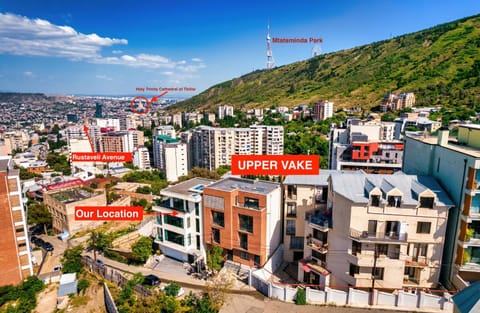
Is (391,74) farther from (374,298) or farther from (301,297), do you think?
(301,297)

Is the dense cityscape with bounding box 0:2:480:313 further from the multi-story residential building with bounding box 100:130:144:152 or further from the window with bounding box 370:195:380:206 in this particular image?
the multi-story residential building with bounding box 100:130:144:152

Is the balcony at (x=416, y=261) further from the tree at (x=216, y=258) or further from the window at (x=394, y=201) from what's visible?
the tree at (x=216, y=258)

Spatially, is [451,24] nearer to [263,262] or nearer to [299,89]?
[299,89]

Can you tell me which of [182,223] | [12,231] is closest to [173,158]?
[12,231]

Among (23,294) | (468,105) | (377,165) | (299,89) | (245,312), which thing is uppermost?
(299,89)

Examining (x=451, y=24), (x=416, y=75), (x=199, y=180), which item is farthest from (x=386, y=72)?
(x=199, y=180)

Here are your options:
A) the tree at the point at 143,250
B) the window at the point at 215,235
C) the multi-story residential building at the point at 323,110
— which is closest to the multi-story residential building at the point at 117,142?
the multi-story residential building at the point at 323,110

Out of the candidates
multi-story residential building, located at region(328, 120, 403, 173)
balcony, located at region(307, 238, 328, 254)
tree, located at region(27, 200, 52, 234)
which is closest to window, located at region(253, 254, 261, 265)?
balcony, located at region(307, 238, 328, 254)
